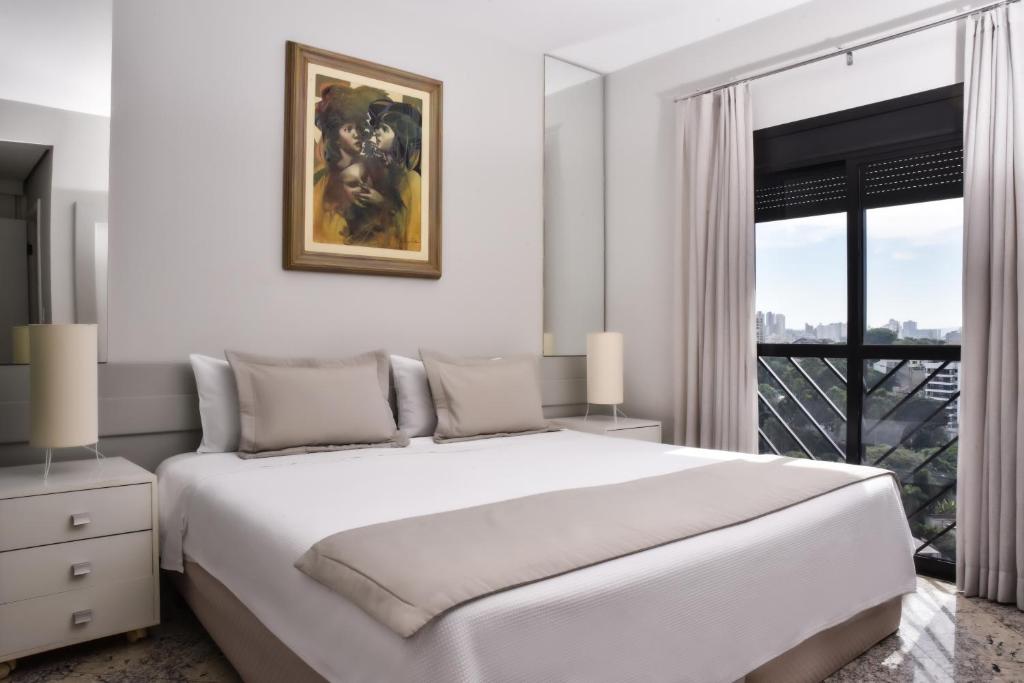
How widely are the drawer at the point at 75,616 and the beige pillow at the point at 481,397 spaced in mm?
1307

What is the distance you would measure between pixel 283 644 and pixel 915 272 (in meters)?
3.10

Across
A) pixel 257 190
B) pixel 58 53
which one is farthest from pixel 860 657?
pixel 58 53

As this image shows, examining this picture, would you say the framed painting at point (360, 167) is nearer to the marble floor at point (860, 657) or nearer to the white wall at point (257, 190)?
the white wall at point (257, 190)

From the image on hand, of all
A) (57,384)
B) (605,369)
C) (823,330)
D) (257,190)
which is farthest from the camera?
(605,369)

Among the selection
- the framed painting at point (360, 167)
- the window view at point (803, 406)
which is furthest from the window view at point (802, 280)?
the framed painting at point (360, 167)

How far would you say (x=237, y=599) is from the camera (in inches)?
75.0

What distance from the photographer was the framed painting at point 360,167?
3201mm

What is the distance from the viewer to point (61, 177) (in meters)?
2.64

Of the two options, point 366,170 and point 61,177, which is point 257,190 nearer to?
point 366,170

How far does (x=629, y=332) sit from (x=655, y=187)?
90 centimetres

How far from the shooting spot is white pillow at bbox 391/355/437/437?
327 cm

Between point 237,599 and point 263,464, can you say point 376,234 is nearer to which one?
point 263,464

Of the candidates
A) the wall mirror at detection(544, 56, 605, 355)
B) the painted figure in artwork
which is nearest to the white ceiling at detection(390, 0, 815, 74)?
the wall mirror at detection(544, 56, 605, 355)

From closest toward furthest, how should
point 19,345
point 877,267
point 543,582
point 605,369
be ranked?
point 543,582 < point 19,345 < point 877,267 < point 605,369
